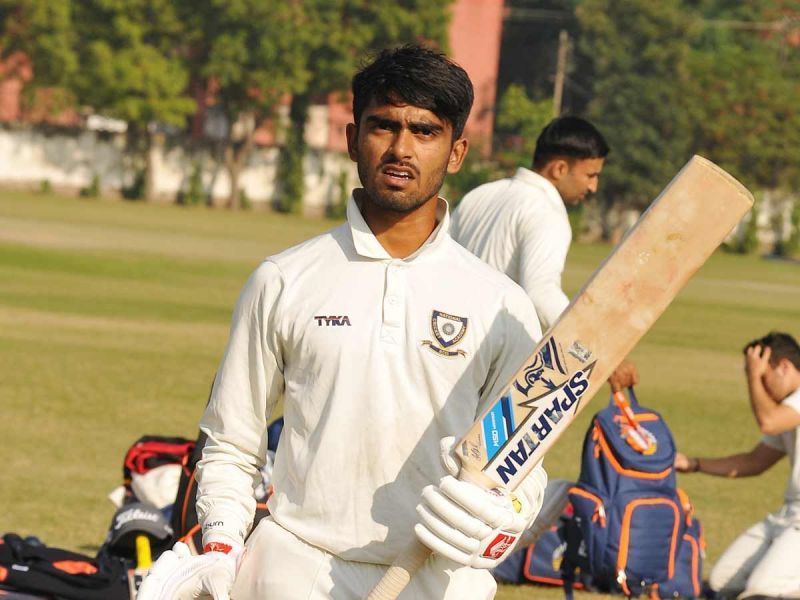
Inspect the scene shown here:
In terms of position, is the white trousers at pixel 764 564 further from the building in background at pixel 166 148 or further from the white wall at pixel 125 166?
the white wall at pixel 125 166

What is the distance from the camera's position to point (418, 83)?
340 centimetres

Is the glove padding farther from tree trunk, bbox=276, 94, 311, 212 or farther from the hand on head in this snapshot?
tree trunk, bbox=276, 94, 311, 212

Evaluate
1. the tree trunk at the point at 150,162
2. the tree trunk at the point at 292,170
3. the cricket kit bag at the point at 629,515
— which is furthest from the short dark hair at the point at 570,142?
the tree trunk at the point at 292,170

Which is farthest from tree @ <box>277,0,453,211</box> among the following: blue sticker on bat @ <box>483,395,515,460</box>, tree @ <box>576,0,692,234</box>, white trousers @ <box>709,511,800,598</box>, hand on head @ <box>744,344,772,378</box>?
blue sticker on bat @ <box>483,395,515,460</box>

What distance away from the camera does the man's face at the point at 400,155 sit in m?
3.39

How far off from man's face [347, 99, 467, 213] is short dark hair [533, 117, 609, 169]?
137 inches

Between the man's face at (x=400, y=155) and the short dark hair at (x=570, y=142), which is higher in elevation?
the man's face at (x=400, y=155)

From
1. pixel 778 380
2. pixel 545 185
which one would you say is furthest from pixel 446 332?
pixel 778 380

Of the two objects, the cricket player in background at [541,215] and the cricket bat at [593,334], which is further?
the cricket player in background at [541,215]

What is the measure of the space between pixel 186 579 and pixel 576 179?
401 centimetres

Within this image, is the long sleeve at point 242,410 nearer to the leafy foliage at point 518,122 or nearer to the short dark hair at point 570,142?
the short dark hair at point 570,142

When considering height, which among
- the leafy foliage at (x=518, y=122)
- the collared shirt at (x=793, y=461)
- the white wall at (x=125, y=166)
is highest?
the collared shirt at (x=793, y=461)

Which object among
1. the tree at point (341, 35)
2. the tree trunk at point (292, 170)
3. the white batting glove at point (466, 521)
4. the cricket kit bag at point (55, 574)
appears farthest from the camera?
the tree at point (341, 35)

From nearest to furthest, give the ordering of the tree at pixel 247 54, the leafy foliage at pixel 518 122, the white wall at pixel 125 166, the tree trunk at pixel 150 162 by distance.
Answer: the leafy foliage at pixel 518 122 < the white wall at pixel 125 166 < the tree trunk at pixel 150 162 < the tree at pixel 247 54
